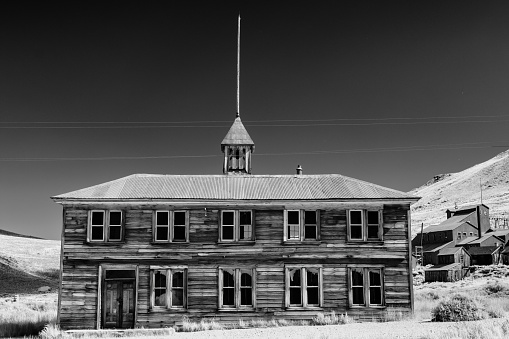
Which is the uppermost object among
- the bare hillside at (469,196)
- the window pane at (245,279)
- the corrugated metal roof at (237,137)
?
the bare hillside at (469,196)

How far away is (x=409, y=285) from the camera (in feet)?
84.3

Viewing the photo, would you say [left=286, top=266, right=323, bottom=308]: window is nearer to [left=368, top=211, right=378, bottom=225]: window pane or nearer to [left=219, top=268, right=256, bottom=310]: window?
[left=219, top=268, right=256, bottom=310]: window

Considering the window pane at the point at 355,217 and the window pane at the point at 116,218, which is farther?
the window pane at the point at 355,217

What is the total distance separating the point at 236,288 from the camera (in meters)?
25.4

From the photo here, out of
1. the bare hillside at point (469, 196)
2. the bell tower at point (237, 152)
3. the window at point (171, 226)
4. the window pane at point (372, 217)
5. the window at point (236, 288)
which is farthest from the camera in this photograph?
the bare hillside at point (469, 196)

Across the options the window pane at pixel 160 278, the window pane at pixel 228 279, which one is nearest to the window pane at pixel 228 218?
the window pane at pixel 228 279

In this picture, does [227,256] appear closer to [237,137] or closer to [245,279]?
[245,279]

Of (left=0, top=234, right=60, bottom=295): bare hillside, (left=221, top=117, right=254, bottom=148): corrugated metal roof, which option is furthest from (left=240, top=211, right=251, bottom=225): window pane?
(left=0, top=234, right=60, bottom=295): bare hillside

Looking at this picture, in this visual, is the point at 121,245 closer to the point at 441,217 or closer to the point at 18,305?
the point at 18,305

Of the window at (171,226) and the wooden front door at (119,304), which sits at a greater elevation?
the window at (171,226)

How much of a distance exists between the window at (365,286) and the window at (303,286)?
1420 millimetres

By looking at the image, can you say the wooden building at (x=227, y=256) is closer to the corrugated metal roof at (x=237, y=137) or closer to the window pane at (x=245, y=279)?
the window pane at (x=245, y=279)

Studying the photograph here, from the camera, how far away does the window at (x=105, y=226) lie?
25250 mm

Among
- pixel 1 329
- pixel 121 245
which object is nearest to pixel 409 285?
pixel 121 245
